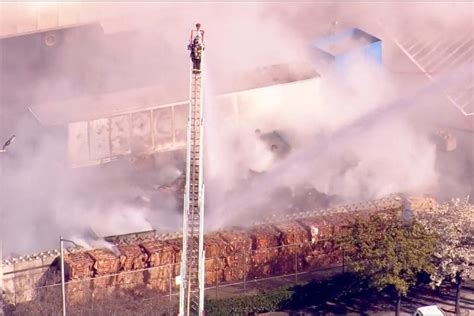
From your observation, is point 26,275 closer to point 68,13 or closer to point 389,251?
point 389,251

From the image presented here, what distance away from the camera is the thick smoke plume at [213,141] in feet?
122

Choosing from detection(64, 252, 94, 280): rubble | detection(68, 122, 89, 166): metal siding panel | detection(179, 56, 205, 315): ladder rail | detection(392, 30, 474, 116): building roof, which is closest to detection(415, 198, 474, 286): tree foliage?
detection(179, 56, 205, 315): ladder rail

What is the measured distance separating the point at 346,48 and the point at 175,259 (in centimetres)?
1597

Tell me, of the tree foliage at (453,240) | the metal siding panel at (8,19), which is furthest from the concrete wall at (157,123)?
the tree foliage at (453,240)

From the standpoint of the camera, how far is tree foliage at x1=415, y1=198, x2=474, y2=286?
106 feet

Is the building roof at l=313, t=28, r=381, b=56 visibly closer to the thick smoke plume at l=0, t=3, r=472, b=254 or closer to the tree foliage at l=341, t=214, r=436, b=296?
the thick smoke plume at l=0, t=3, r=472, b=254

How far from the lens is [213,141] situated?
137ft

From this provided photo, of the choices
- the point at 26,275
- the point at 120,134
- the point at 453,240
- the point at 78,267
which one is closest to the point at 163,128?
the point at 120,134

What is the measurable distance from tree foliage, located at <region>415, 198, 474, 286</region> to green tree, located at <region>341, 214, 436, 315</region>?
1.14 ft

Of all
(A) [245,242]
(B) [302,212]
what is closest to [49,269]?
(A) [245,242]

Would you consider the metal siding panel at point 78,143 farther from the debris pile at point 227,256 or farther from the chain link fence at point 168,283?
the chain link fence at point 168,283

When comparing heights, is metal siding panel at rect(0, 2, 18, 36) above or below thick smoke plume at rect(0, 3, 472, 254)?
above

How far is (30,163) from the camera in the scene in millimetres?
39688

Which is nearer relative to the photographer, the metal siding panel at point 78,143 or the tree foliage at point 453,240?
the tree foliage at point 453,240
